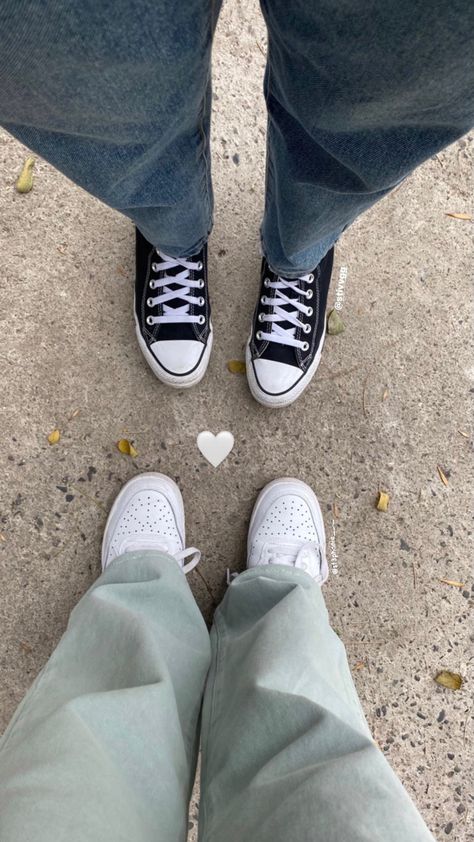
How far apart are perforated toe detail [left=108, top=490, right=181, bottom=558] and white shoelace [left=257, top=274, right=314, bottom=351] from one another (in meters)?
0.45

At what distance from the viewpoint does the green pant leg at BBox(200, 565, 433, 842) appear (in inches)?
23.9

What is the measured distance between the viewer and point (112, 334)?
4.44ft

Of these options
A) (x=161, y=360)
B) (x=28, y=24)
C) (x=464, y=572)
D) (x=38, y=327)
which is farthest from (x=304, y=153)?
(x=464, y=572)

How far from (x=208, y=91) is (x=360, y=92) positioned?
328 mm

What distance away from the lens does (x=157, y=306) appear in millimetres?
1281

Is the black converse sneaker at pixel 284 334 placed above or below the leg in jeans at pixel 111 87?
below

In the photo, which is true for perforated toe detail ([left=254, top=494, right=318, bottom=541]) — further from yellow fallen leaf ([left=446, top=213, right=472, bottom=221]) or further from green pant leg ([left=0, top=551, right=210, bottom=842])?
yellow fallen leaf ([left=446, top=213, right=472, bottom=221])

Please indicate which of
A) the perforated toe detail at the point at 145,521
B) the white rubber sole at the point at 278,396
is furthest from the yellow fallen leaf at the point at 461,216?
the perforated toe detail at the point at 145,521

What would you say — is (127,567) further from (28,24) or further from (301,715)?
(28,24)

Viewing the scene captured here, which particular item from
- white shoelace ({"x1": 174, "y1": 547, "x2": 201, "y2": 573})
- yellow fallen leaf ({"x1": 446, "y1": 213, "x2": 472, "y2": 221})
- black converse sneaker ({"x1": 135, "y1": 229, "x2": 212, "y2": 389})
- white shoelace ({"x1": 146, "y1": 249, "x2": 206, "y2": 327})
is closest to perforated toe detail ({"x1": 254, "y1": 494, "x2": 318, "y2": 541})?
white shoelace ({"x1": 174, "y1": 547, "x2": 201, "y2": 573})

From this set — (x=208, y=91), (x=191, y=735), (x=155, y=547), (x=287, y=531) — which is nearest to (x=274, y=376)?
(x=287, y=531)

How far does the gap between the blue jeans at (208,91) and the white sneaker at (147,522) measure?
0.68m

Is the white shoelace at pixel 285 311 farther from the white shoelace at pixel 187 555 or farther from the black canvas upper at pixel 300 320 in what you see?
the white shoelace at pixel 187 555

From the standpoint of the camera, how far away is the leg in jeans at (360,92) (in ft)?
1.52
